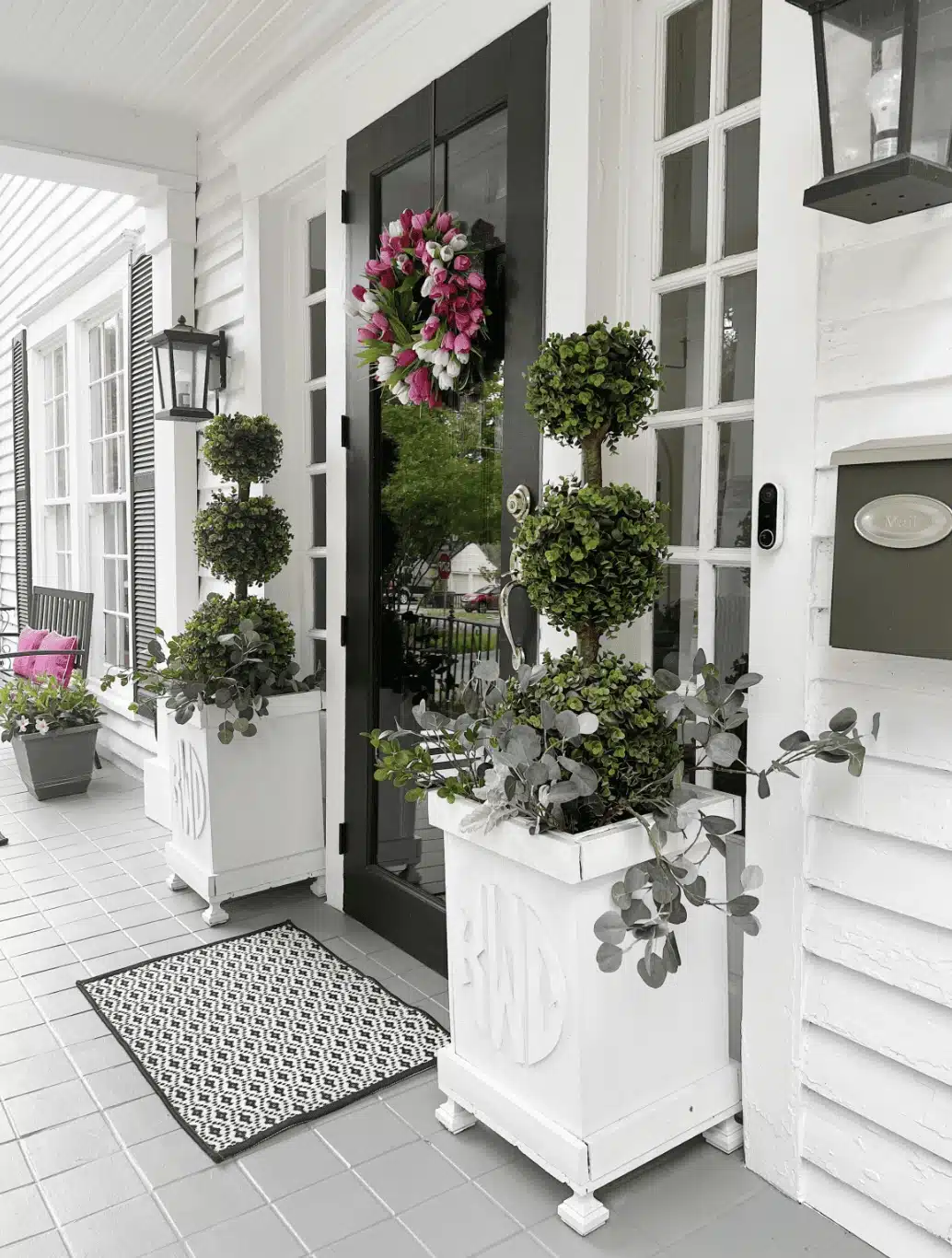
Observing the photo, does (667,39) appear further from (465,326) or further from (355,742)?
(355,742)

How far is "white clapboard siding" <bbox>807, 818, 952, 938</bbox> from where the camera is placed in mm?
1650

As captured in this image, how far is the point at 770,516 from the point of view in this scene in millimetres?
1853

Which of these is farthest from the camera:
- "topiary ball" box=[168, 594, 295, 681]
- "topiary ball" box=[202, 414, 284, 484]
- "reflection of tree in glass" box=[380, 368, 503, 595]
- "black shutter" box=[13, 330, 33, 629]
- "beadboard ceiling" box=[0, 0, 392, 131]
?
"black shutter" box=[13, 330, 33, 629]

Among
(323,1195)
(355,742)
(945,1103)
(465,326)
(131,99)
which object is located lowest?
(323,1195)

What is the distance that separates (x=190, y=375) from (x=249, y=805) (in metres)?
1.74

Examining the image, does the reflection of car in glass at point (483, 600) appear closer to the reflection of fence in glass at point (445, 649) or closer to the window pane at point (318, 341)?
the reflection of fence in glass at point (445, 649)

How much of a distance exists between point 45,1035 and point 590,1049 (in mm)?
1580

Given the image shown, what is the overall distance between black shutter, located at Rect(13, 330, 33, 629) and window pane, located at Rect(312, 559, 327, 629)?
4.08 metres

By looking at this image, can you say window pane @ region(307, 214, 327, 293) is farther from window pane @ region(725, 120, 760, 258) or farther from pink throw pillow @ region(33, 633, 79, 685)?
pink throw pillow @ region(33, 633, 79, 685)

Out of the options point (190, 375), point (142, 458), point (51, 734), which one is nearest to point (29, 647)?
point (51, 734)

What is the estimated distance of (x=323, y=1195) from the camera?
1956 millimetres

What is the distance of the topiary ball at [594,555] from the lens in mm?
1864

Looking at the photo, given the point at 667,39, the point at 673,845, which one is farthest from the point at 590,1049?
the point at 667,39

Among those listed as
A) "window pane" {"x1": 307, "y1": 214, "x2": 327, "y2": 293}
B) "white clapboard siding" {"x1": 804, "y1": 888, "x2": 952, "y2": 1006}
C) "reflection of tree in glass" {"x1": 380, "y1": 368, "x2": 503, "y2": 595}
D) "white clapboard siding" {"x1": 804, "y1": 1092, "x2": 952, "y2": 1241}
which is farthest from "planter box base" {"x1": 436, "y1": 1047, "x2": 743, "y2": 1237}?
"window pane" {"x1": 307, "y1": 214, "x2": 327, "y2": 293}
